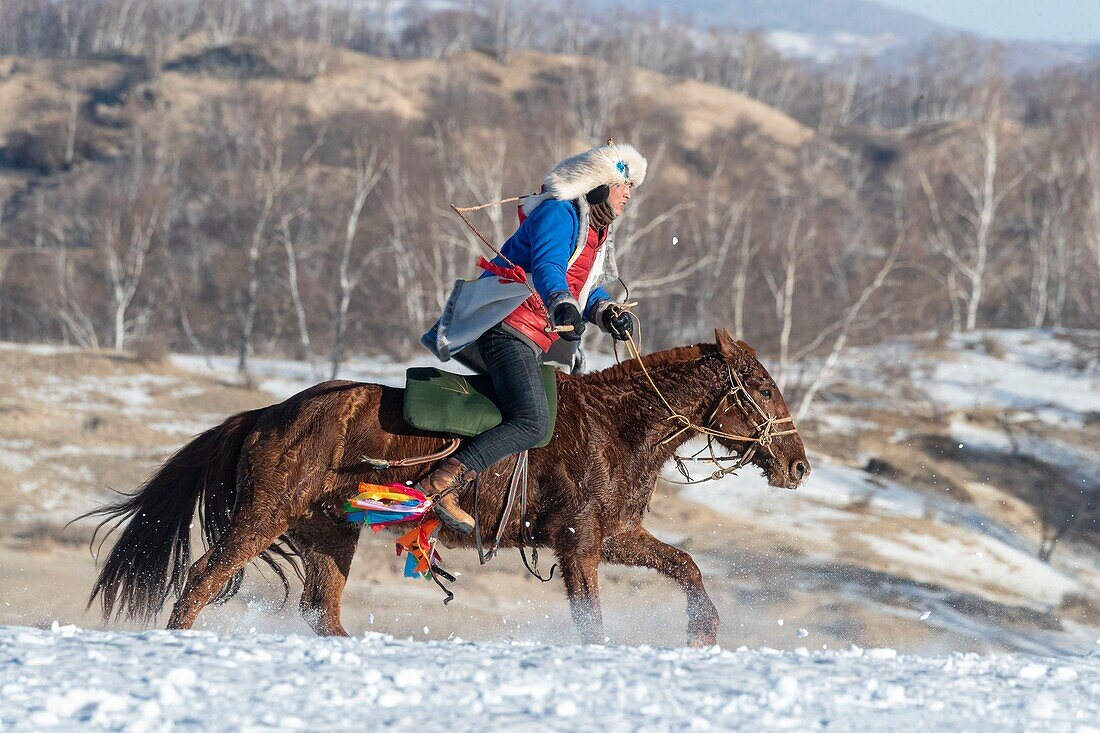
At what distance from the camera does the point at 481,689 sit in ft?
11.5

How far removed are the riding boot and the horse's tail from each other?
1.12 m

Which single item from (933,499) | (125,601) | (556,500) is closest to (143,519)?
(125,601)

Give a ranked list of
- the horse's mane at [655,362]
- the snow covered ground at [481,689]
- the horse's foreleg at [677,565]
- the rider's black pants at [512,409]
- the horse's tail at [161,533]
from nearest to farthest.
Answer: the snow covered ground at [481,689], the rider's black pants at [512,409], the horse's foreleg at [677,565], the horse's mane at [655,362], the horse's tail at [161,533]

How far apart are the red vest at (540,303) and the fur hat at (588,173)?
226 mm

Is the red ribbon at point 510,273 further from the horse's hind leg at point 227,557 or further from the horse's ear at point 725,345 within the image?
the horse's hind leg at point 227,557

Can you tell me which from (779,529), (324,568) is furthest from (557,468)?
(779,529)

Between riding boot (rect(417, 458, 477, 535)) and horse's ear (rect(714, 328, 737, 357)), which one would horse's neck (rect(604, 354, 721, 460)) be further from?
riding boot (rect(417, 458, 477, 535))

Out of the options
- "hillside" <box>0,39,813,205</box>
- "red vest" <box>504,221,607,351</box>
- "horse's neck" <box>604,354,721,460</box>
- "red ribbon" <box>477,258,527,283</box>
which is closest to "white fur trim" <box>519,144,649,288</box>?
"red vest" <box>504,221,607,351</box>

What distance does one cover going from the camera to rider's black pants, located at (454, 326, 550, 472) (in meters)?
5.21

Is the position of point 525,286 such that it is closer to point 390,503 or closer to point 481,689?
point 390,503

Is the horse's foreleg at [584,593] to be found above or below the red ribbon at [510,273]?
below

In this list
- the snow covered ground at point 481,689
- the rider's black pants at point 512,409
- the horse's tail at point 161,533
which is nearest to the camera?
the snow covered ground at point 481,689

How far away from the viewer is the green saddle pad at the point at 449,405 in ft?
17.2

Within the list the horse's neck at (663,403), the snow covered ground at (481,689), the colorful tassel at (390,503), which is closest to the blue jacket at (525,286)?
the horse's neck at (663,403)
